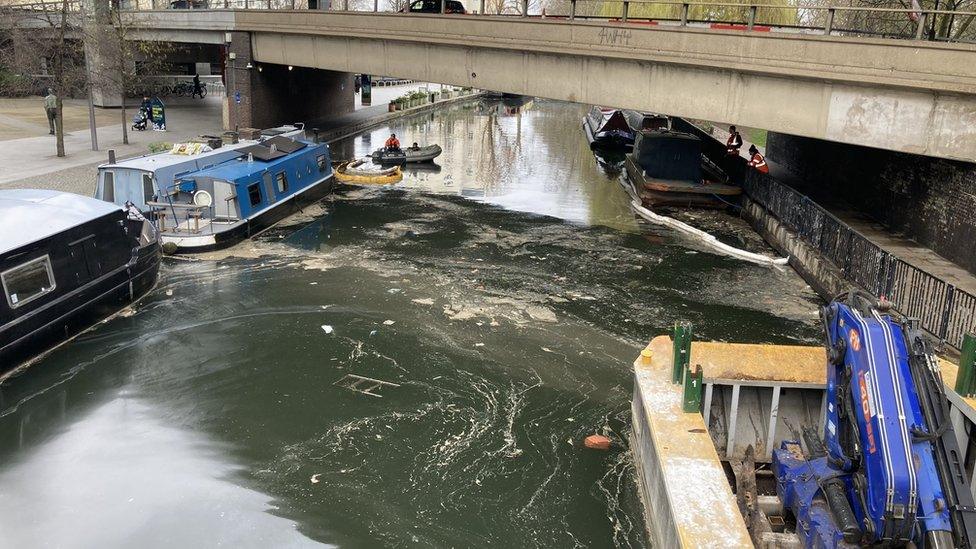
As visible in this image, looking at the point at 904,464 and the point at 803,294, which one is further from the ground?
the point at 904,464

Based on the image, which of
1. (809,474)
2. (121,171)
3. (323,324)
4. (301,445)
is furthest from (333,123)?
(809,474)

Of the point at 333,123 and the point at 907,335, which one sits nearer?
the point at 907,335

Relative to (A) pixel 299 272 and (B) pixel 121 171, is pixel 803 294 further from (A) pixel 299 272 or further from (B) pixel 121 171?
(B) pixel 121 171

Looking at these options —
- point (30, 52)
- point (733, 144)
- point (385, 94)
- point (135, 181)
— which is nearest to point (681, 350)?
point (135, 181)

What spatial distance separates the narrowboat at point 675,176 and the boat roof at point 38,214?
1925 centimetres

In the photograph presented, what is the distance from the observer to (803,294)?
63.3 ft

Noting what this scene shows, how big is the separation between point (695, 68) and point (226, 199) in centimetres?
1311

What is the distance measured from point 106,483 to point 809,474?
9.06 m

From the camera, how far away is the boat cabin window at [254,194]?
73.8 ft

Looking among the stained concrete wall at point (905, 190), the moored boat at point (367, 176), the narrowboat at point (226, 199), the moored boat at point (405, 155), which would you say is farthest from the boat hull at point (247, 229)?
the stained concrete wall at point (905, 190)

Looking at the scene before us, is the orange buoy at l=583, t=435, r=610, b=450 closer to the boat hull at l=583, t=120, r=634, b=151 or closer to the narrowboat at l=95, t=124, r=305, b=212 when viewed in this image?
the narrowboat at l=95, t=124, r=305, b=212

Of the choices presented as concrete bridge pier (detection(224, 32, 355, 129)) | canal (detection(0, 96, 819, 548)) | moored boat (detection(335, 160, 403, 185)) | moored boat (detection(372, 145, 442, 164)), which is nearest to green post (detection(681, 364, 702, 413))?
canal (detection(0, 96, 819, 548))

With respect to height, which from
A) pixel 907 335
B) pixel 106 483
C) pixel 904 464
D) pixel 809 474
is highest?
pixel 907 335

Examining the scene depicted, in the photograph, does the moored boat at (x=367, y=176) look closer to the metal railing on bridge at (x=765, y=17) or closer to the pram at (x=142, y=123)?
the metal railing on bridge at (x=765, y=17)
